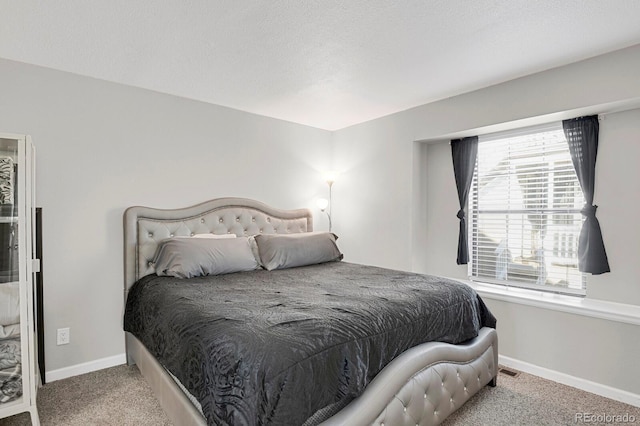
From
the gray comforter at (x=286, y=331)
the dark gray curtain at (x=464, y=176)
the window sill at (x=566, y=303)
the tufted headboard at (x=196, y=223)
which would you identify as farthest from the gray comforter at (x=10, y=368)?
the dark gray curtain at (x=464, y=176)

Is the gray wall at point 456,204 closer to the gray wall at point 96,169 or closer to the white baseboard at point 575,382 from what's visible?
the white baseboard at point 575,382

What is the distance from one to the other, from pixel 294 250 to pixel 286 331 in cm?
176

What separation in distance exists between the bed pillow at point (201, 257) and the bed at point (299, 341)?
5cm

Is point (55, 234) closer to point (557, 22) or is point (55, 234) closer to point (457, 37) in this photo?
point (457, 37)

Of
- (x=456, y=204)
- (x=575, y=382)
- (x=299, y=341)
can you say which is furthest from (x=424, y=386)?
(x=456, y=204)

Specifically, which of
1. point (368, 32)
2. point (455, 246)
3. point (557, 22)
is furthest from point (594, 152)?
point (368, 32)

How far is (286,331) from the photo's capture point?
1.51 metres

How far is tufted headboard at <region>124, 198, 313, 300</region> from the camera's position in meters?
2.90

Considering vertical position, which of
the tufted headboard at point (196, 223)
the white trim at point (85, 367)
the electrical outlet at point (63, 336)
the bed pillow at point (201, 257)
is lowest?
the white trim at point (85, 367)

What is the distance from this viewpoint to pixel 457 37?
2121 millimetres

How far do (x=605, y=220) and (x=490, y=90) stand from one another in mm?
1337

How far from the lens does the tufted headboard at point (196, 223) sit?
2902 mm

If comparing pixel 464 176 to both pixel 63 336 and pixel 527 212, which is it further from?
pixel 63 336

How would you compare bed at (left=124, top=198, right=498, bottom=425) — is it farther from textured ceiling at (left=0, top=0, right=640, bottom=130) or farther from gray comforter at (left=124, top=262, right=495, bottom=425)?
textured ceiling at (left=0, top=0, right=640, bottom=130)
